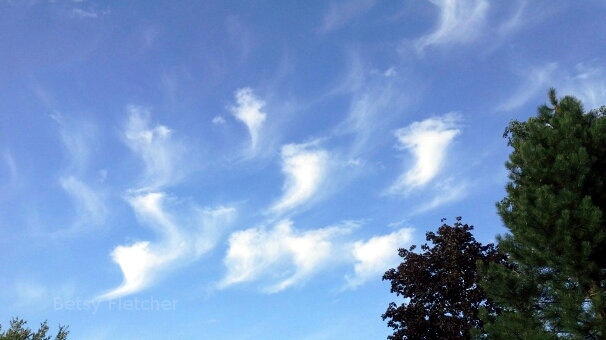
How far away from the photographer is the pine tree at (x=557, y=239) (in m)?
10.7

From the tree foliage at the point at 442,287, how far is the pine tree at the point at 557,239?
747 centimetres

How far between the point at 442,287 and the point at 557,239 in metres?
10.3

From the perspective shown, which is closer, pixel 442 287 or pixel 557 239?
pixel 557 239

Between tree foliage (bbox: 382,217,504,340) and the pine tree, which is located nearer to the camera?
the pine tree

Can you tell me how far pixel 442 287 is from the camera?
20703 millimetres

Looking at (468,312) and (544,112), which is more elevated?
(544,112)

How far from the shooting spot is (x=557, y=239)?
11.0 meters

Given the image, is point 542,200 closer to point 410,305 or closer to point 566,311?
point 566,311

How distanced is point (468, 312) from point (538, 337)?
9.42m

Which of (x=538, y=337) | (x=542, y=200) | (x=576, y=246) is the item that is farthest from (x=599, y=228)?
(x=538, y=337)

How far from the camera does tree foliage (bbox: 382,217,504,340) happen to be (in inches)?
778

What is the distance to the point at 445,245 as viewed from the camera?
71.8 feet

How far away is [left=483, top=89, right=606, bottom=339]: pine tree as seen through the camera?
35.0 feet

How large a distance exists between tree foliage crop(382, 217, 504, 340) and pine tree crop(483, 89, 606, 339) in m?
7.47
